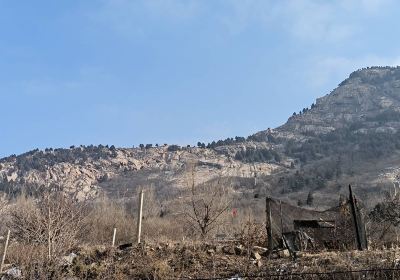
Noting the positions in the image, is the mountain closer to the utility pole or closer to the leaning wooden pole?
the utility pole

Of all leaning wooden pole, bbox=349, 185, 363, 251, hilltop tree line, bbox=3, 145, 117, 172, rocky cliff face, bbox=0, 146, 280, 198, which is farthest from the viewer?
hilltop tree line, bbox=3, 145, 117, 172

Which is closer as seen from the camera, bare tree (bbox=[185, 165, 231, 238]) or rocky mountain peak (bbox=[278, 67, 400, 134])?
bare tree (bbox=[185, 165, 231, 238])

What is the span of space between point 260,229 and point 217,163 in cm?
9294

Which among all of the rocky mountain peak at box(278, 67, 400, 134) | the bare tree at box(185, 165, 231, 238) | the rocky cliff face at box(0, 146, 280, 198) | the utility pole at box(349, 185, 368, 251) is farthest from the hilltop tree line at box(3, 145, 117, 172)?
the utility pole at box(349, 185, 368, 251)

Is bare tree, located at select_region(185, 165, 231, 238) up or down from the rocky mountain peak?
down

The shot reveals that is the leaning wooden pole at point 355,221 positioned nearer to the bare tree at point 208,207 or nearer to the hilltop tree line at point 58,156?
the bare tree at point 208,207

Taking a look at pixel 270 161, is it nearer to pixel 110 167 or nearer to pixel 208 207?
pixel 110 167

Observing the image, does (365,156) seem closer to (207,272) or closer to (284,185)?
(284,185)

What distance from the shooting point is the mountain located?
84.4m

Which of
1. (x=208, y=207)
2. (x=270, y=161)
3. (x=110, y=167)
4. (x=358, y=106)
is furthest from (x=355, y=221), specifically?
(x=358, y=106)

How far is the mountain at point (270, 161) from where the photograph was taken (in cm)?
8444

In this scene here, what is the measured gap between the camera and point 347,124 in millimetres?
136375

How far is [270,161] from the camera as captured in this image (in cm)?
11575

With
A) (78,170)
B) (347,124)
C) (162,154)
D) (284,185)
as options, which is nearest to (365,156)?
(284,185)
